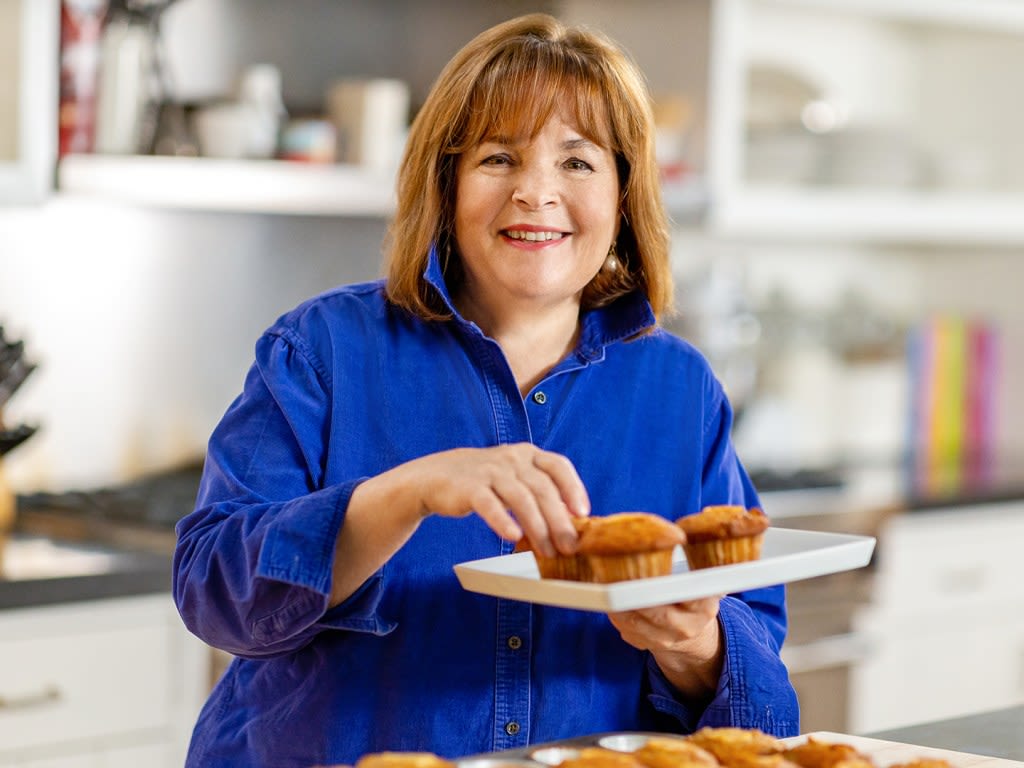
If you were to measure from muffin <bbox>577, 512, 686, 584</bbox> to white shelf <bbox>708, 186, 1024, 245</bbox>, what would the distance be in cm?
215

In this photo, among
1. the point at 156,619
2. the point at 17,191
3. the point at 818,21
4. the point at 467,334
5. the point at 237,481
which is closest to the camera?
Answer: the point at 237,481

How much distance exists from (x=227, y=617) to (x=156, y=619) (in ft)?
3.06

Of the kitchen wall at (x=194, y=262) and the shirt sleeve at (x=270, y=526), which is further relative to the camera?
the kitchen wall at (x=194, y=262)

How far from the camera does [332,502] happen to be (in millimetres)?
1324

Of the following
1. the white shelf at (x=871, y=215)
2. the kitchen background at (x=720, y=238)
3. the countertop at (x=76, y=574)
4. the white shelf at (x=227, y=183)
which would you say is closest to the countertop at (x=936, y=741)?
the countertop at (x=76, y=574)

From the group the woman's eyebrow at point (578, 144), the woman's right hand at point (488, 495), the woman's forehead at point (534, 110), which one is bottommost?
the woman's right hand at point (488, 495)

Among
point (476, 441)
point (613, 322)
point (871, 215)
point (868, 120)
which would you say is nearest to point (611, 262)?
point (613, 322)

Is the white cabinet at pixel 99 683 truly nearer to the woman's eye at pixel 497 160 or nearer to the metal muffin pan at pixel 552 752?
the woman's eye at pixel 497 160

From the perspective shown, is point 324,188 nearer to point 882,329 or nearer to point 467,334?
point 467,334

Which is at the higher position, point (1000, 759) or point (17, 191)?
point (17, 191)

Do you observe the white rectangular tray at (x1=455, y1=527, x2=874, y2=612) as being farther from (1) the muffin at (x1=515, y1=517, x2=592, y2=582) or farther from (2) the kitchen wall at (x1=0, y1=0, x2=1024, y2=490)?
(2) the kitchen wall at (x1=0, y1=0, x2=1024, y2=490)

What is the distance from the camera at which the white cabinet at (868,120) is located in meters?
3.48

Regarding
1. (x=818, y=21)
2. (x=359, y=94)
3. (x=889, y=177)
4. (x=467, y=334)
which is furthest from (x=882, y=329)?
(x=467, y=334)

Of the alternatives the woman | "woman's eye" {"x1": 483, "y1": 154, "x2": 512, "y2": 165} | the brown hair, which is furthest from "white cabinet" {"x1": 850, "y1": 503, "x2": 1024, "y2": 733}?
"woman's eye" {"x1": 483, "y1": 154, "x2": 512, "y2": 165}
